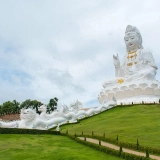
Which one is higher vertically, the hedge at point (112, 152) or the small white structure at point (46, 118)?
the small white structure at point (46, 118)

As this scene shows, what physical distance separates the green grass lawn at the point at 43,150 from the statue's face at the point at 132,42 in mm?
21919

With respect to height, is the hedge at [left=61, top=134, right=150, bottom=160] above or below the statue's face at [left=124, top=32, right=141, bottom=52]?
below

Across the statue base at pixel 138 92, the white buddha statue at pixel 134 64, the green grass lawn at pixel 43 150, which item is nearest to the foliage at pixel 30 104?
the white buddha statue at pixel 134 64

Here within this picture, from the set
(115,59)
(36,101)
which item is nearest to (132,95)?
(115,59)

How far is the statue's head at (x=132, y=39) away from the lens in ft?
109

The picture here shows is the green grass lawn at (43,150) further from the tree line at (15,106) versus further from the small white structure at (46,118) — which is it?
the tree line at (15,106)

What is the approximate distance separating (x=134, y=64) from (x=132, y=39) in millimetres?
3223

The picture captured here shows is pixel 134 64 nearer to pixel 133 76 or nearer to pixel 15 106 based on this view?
pixel 133 76

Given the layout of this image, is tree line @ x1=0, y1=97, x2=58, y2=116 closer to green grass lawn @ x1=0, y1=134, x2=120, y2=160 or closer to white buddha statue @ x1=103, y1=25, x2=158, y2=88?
white buddha statue @ x1=103, y1=25, x2=158, y2=88

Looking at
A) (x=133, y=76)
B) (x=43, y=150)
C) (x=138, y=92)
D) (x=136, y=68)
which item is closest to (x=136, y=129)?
(x=43, y=150)

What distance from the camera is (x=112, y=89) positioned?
30703 millimetres

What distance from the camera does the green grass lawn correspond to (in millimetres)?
9727

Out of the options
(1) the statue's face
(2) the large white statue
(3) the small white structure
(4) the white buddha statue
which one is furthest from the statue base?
(1) the statue's face

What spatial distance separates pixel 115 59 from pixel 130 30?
414cm
